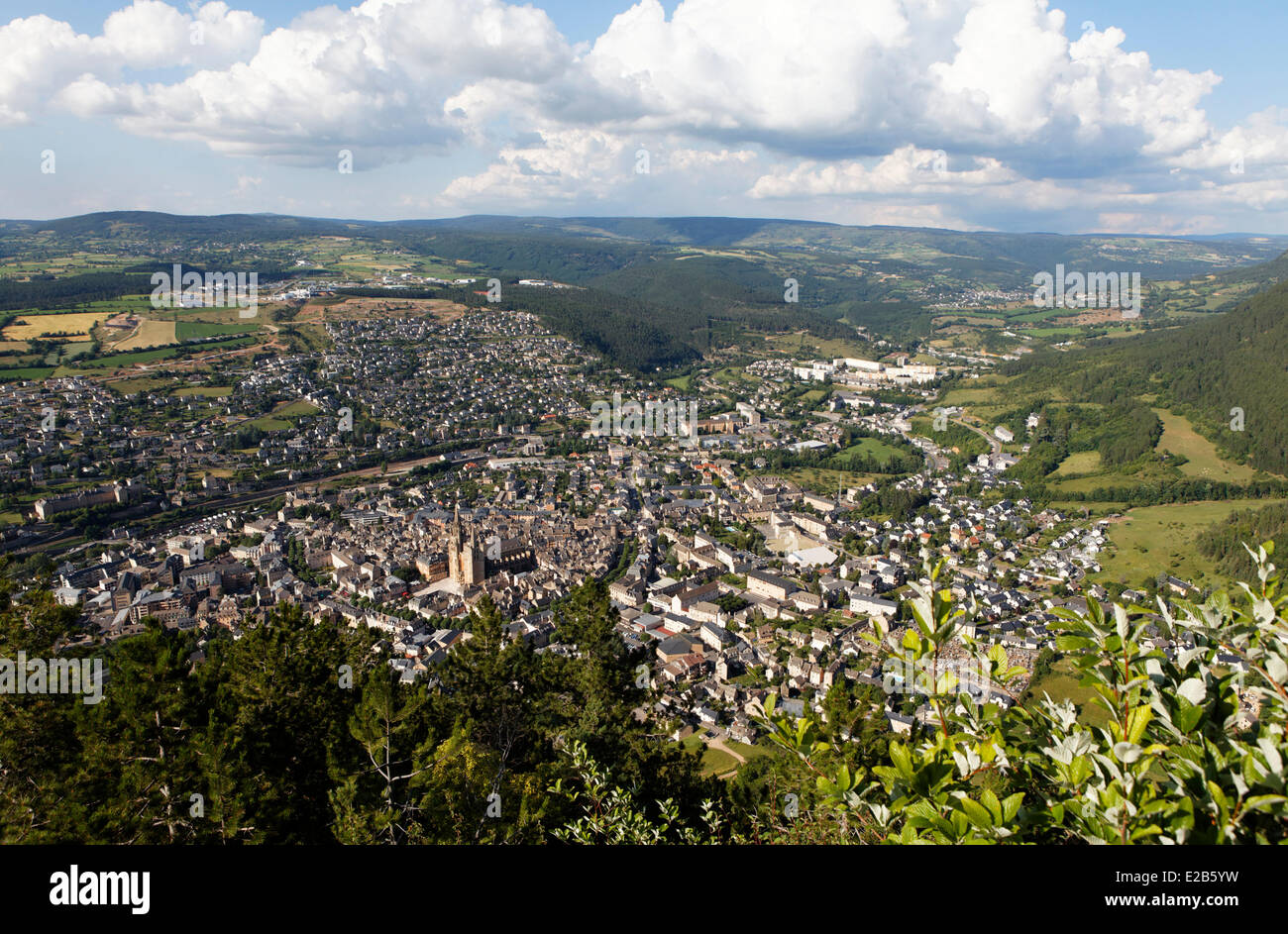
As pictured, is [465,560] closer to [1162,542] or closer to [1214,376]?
[1162,542]

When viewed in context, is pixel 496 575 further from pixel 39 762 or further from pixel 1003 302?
pixel 1003 302

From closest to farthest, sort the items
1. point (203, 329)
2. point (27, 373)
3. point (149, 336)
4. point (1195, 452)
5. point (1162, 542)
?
1. point (1162, 542)
2. point (1195, 452)
3. point (27, 373)
4. point (149, 336)
5. point (203, 329)

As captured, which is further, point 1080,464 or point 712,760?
point 1080,464

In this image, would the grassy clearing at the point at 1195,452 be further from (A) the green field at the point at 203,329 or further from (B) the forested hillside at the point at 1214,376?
(A) the green field at the point at 203,329

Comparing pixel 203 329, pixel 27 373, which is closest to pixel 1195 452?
pixel 27 373

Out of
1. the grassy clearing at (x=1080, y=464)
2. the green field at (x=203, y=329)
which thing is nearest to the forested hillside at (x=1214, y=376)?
the grassy clearing at (x=1080, y=464)
